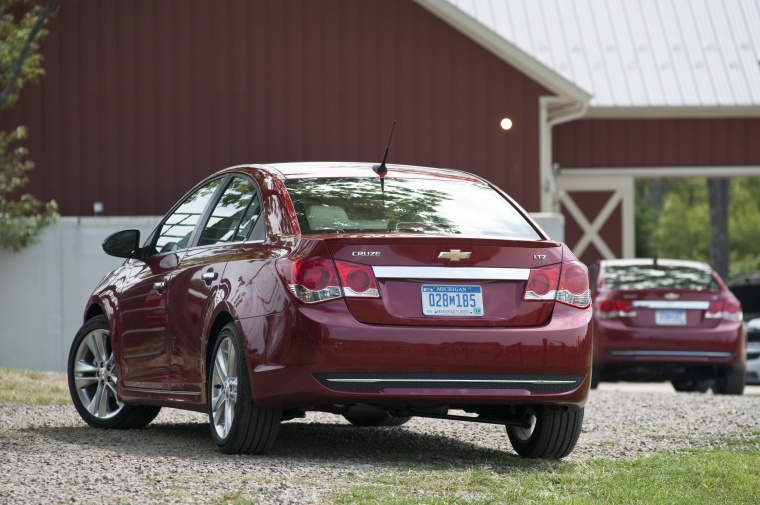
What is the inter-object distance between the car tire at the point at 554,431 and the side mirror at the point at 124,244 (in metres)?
2.73

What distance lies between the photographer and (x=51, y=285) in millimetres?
17672

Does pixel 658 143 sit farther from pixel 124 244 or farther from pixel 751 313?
pixel 124 244

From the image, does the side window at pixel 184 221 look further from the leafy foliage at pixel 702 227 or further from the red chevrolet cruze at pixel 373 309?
the leafy foliage at pixel 702 227

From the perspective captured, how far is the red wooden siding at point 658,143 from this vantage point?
22.5m

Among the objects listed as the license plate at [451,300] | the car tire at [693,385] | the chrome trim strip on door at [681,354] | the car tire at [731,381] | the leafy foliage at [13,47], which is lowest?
the car tire at [693,385]

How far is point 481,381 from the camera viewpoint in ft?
22.9

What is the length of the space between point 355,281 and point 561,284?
43.2 inches

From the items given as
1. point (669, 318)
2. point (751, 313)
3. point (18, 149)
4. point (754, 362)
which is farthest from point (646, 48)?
point (18, 149)

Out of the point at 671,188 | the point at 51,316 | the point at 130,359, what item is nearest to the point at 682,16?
the point at 51,316

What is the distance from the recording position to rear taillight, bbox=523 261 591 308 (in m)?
7.12

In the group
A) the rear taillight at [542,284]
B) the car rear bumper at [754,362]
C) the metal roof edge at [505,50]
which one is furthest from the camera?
the metal roof edge at [505,50]

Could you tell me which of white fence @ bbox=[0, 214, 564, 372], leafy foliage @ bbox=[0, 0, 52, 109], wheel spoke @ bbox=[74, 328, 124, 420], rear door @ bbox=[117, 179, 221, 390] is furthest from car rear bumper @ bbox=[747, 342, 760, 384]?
rear door @ bbox=[117, 179, 221, 390]

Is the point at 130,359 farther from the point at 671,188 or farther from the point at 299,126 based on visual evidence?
the point at 671,188

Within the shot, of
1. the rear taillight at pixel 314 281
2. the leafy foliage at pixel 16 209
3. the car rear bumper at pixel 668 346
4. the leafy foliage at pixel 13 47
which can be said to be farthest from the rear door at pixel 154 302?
the leafy foliage at pixel 16 209
